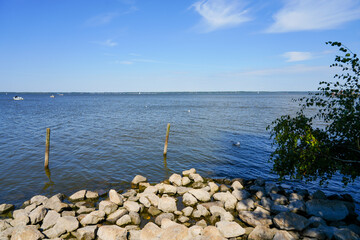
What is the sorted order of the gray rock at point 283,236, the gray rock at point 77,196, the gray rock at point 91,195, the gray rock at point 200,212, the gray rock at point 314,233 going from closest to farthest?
the gray rock at point 283,236
the gray rock at point 314,233
the gray rock at point 200,212
the gray rock at point 77,196
the gray rock at point 91,195

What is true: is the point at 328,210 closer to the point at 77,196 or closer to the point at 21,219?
the point at 77,196

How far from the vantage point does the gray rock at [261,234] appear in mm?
8672

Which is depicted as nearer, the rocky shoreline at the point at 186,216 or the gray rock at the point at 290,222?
the rocky shoreline at the point at 186,216

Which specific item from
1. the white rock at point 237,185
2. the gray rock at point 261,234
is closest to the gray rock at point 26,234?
the gray rock at point 261,234

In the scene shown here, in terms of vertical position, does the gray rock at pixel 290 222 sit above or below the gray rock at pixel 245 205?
above

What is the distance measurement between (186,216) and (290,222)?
15.9ft

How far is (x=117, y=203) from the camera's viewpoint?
11492mm

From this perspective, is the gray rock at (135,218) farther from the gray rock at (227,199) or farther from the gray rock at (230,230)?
the gray rock at (227,199)

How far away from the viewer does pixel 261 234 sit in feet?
28.8

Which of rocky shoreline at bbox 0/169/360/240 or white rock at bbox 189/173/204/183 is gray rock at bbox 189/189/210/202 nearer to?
rocky shoreline at bbox 0/169/360/240

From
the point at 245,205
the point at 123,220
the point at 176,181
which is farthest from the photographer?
the point at 176,181

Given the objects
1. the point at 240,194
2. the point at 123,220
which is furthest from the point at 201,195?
the point at 123,220

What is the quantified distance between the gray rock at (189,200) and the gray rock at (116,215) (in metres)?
3.48

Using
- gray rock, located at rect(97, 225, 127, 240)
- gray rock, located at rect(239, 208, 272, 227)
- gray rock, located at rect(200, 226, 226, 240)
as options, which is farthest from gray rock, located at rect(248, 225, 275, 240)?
gray rock, located at rect(97, 225, 127, 240)
